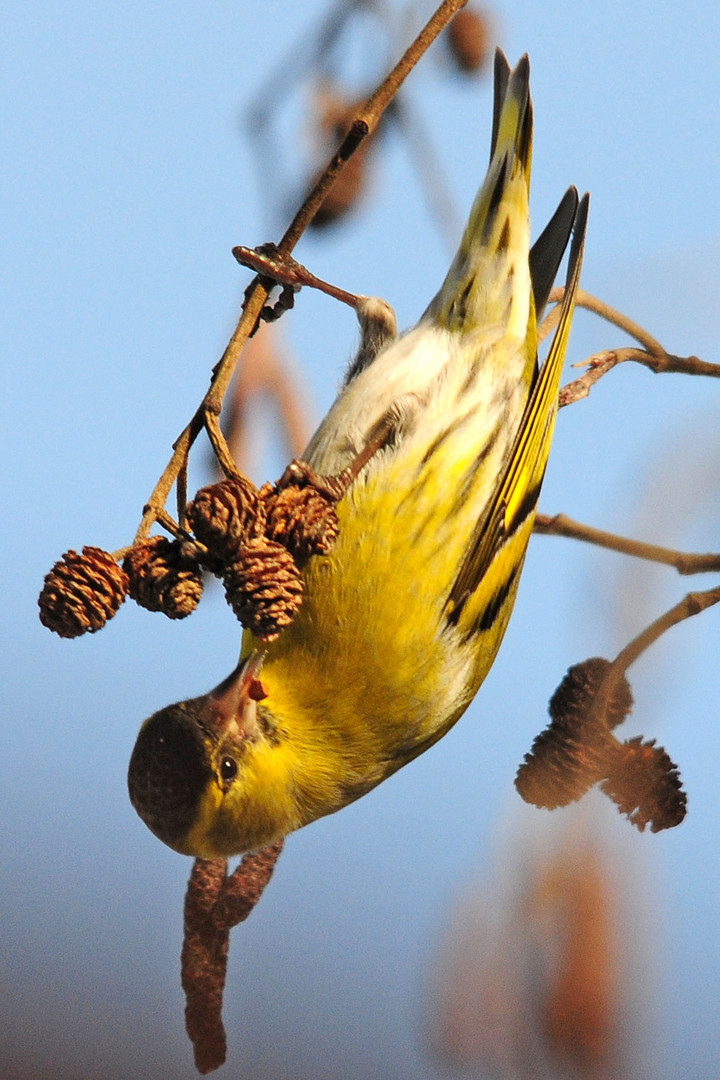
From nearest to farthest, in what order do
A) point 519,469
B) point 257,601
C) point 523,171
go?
point 257,601 → point 519,469 → point 523,171

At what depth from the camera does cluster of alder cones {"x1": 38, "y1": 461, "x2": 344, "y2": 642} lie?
4.23ft

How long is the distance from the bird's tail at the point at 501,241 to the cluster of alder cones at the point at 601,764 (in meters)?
0.93

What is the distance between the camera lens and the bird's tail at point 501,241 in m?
2.39

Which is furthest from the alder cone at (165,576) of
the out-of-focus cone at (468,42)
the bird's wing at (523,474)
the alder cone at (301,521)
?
the out-of-focus cone at (468,42)

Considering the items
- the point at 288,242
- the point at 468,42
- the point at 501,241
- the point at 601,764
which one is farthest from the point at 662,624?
the point at 468,42

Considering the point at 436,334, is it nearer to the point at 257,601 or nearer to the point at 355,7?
the point at 355,7

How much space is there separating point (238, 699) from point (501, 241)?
116 centimetres

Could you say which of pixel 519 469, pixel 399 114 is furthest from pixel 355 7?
pixel 519 469

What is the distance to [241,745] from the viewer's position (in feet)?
6.55

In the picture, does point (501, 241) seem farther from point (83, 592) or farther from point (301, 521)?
point (83, 592)

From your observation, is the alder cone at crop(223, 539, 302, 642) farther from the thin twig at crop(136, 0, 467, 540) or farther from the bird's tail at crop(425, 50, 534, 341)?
the bird's tail at crop(425, 50, 534, 341)

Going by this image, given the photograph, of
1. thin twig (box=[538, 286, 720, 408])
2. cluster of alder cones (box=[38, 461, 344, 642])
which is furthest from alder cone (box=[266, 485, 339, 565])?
thin twig (box=[538, 286, 720, 408])

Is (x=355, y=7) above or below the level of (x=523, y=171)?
below

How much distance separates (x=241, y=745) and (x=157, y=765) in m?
0.21
